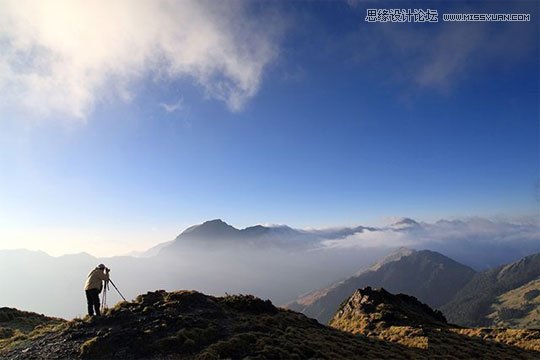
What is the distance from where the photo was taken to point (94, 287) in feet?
90.0

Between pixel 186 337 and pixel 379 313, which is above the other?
pixel 186 337

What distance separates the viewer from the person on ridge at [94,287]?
2714 centimetres

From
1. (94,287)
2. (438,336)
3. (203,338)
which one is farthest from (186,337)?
(438,336)

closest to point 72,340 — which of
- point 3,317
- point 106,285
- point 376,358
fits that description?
point 106,285

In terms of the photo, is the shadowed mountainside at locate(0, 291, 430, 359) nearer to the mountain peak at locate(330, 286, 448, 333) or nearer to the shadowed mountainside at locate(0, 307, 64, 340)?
the shadowed mountainside at locate(0, 307, 64, 340)

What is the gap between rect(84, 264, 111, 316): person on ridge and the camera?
89.0 feet

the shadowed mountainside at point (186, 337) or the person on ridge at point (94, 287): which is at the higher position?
the person on ridge at point (94, 287)

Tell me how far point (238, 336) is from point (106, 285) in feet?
45.7

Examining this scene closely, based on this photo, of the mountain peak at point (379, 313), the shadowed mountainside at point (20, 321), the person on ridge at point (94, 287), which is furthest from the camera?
the mountain peak at point (379, 313)

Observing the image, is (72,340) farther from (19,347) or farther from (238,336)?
(238,336)

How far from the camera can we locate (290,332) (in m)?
26.4

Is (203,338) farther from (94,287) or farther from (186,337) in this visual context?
(94,287)

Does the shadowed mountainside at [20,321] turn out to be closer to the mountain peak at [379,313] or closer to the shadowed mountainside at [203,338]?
the shadowed mountainside at [203,338]

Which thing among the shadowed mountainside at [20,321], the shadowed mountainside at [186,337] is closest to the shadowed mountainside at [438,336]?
the shadowed mountainside at [186,337]
